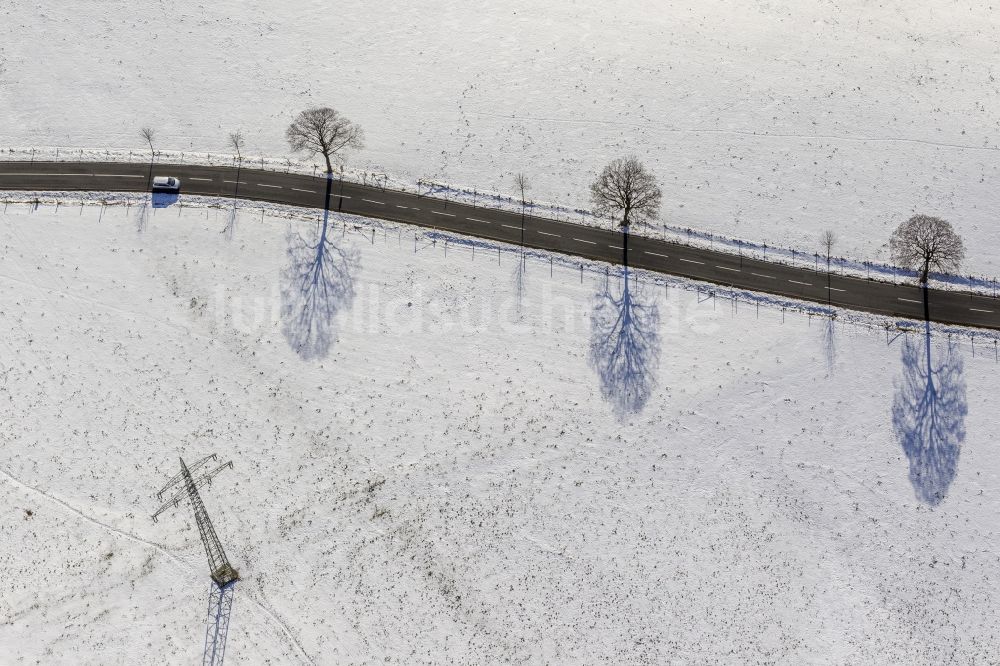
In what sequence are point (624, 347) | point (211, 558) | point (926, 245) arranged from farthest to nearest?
point (926, 245), point (624, 347), point (211, 558)

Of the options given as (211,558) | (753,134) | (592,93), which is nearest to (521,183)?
(592,93)

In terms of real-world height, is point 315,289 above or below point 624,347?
above

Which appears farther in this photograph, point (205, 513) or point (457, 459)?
point (457, 459)

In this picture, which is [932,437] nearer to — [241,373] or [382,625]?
[382,625]

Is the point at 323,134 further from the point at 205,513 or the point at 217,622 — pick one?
the point at 217,622

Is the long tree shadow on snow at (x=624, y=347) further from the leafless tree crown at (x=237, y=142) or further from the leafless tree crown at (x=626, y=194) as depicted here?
the leafless tree crown at (x=237, y=142)

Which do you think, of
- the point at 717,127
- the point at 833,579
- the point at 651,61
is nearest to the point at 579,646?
the point at 833,579

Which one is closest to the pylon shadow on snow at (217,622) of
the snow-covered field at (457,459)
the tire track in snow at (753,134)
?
the snow-covered field at (457,459)
